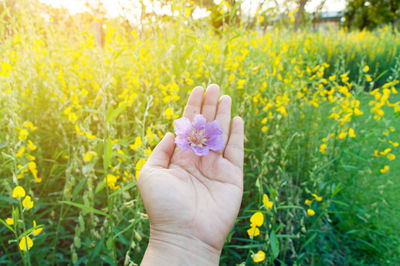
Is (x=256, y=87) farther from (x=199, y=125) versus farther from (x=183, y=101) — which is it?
(x=199, y=125)

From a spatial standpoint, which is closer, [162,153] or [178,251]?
[178,251]

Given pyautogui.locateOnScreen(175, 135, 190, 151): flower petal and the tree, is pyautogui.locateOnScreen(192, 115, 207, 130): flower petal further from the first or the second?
the tree

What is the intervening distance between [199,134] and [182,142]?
0.17 m

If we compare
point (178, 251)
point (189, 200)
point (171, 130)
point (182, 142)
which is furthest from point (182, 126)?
point (178, 251)

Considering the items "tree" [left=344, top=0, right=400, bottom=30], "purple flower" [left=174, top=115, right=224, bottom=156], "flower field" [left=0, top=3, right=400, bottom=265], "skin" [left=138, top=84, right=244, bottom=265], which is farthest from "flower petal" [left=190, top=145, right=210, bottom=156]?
"tree" [left=344, top=0, right=400, bottom=30]

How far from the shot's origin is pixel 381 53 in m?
6.37

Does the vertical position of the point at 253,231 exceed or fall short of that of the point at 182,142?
it falls short

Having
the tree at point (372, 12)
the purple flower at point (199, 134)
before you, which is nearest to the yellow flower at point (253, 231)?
the purple flower at point (199, 134)

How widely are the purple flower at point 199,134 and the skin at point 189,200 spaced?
2.7 inches

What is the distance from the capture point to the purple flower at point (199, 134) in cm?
140

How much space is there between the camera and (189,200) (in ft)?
4.11

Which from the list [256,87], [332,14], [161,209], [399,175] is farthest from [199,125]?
[332,14]

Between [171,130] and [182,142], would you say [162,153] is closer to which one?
[182,142]

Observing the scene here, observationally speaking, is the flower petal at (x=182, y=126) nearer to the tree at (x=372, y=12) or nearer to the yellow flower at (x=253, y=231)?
the yellow flower at (x=253, y=231)
